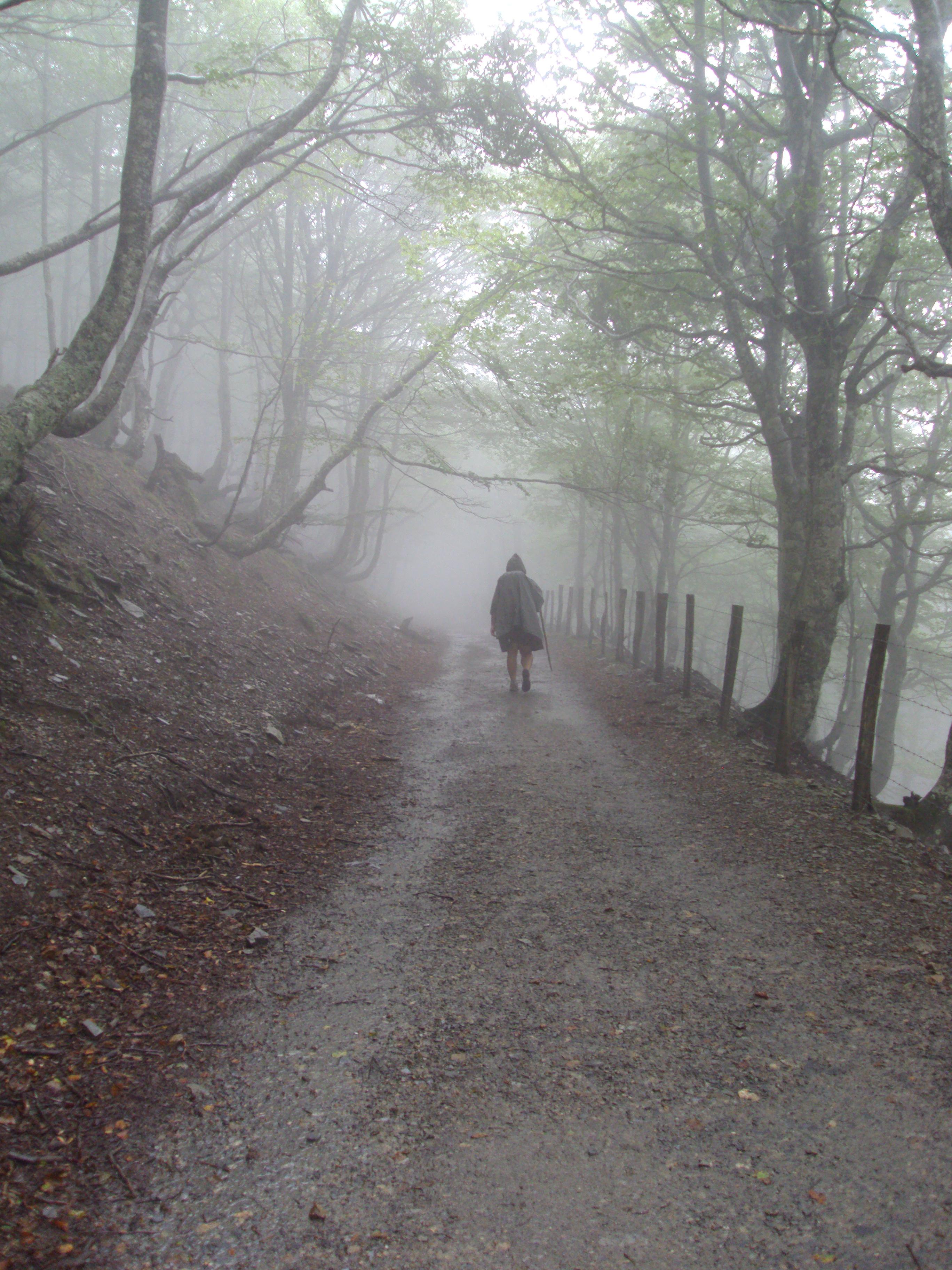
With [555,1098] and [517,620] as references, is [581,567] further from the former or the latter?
[555,1098]

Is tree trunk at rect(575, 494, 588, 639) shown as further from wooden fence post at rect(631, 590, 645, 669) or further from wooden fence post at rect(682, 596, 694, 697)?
wooden fence post at rect(682, 596, 694, 697)

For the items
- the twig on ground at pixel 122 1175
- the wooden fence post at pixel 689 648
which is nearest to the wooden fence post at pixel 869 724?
the wooden fence post at pixel 689 648

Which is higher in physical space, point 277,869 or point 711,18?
point 711,18

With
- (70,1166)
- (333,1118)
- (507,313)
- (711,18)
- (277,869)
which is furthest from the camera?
(507,313)

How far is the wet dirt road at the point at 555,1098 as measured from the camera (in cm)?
187

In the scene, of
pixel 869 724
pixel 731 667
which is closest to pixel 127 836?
pixel 869 724

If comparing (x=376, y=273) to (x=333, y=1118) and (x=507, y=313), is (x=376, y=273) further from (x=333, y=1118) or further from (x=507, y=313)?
(x=333, y=1118)

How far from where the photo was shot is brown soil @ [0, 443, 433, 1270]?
2.25 meters

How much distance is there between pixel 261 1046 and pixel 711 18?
38.7ft

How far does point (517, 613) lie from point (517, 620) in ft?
0.37

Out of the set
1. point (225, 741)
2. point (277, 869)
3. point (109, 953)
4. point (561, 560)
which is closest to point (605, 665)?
point (225, 741)

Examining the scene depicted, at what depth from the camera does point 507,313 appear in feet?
39.3

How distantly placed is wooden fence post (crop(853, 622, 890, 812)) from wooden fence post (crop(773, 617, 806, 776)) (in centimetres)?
100

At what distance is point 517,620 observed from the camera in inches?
427
